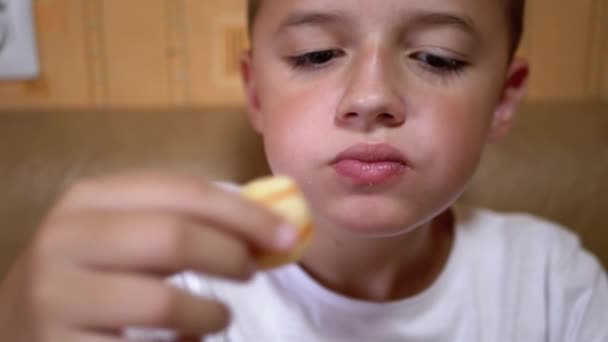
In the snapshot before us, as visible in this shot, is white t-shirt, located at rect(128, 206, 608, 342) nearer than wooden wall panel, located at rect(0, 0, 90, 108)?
Yes

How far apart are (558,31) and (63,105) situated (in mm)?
826

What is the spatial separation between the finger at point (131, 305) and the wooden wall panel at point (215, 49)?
0.62m

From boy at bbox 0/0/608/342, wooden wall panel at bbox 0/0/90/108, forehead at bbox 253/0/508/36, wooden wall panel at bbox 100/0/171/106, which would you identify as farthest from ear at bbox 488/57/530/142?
wooden wall panel at bbox 0/0/90/108

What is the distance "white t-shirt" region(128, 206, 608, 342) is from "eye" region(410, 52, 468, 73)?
28 centimetres

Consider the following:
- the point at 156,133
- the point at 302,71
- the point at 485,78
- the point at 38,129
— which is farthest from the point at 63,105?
the point at 485,78

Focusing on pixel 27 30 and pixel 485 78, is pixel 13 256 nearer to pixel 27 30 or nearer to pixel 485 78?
pixel 27 30

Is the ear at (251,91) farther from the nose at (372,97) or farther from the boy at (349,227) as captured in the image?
the nose at (372,97)

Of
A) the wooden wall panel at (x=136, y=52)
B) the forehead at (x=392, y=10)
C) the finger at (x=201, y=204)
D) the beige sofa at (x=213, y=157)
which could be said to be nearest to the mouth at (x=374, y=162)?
the forehead at (x=392, y=10)

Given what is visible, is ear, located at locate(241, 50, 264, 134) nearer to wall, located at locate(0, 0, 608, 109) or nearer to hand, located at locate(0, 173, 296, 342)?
wall, located at locate(0, 0, 608, 109)

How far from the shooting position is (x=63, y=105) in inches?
34.9

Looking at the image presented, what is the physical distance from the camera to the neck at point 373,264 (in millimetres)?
658

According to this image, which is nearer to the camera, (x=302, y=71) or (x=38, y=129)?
(x=302, y=71)

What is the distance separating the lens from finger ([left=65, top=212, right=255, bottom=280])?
29 cm

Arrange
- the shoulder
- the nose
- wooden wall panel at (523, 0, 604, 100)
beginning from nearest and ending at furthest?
the nose < the shoulder < wooden wall panel at (523, 0, 604, 100)
